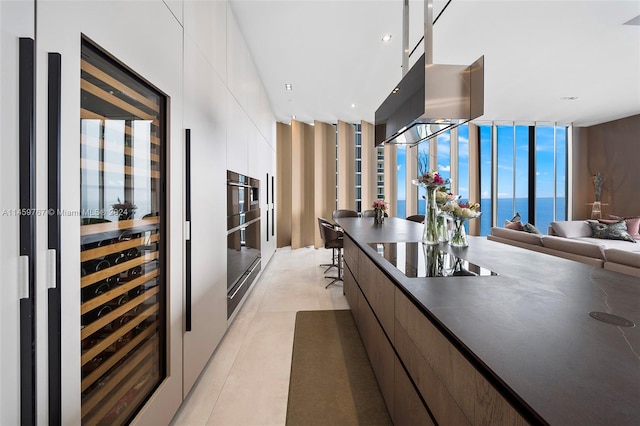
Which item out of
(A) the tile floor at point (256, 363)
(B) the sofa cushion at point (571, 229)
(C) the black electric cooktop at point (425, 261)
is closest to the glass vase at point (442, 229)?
(C) the black electric cooktop at point (425, 261)

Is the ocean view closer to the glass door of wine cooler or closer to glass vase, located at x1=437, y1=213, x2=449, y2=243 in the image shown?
glass vase, located at x1=437, y1=213, x2=449, y2=243

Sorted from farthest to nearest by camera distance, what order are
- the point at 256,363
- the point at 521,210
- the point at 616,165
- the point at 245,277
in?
the point at 521,210 → the point at 616,165 → the point at 245,277 → the point at 256,363

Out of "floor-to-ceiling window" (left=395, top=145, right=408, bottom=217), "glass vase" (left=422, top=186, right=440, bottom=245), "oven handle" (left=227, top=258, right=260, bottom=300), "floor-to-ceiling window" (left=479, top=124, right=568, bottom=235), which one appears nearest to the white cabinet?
"oven handle" (left=227, top=258, right=260, bottom=300)

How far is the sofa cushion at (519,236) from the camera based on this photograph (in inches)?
150

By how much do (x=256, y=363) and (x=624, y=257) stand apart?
138 inches

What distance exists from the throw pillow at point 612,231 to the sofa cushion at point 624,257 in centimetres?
339

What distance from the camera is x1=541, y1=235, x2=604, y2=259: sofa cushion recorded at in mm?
2975

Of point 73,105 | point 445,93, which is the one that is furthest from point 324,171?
point 73,105

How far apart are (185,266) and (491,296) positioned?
5.36ft

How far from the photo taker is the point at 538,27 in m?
3.26

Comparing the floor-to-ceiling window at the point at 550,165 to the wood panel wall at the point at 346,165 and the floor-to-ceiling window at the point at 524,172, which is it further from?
the wood panel wall at the point at 346,165

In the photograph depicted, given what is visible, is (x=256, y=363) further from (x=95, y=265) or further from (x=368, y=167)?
(x=368, y=167)

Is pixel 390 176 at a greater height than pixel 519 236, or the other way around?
pixel 390 176

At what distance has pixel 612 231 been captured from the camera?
5.26 m
